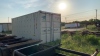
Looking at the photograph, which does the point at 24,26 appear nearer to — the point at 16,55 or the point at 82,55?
the point at 16,55

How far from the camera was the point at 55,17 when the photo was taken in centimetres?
816

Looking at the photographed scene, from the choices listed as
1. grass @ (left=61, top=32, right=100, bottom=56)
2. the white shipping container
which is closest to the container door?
the white shipping container

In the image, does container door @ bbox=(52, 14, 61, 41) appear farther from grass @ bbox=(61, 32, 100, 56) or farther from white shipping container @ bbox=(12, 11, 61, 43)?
grass @ bbox=(61, 32, 100, 56)

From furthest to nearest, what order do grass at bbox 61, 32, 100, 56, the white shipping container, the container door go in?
the container door
the white shipping container
grass at bbox 61, 32, 100, 56

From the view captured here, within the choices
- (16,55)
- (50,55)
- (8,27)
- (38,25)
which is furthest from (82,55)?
(8,27)

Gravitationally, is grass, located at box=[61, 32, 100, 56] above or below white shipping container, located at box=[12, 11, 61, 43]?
below

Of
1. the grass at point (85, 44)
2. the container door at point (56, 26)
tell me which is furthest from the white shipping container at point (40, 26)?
the grass at point (85, 44)

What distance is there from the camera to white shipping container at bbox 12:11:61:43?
272 inches

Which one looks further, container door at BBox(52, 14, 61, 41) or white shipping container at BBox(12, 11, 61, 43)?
container door at BBox(52, 14, 61, 41)

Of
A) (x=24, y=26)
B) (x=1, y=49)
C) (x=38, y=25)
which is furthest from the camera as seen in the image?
(x=24, y=26)

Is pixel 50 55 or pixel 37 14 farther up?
pixel 37 14

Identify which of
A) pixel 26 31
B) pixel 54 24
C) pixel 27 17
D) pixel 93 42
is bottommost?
pixel 93 42

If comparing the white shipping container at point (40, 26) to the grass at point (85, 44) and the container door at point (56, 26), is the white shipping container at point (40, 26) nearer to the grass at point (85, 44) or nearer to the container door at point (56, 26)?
the container door at point (56, 26)

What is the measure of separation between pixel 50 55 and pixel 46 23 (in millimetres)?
4203
